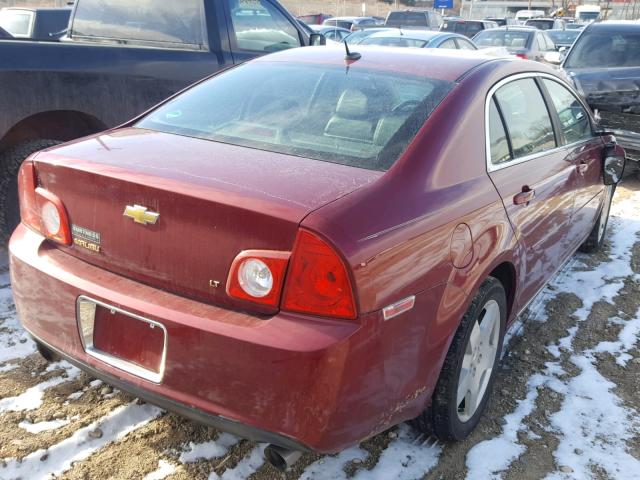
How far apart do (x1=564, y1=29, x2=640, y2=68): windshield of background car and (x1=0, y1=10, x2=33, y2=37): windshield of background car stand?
679 centimetres

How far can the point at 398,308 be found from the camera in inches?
85.7

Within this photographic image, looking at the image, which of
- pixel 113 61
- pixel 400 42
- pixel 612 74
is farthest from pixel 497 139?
pixel 400 42

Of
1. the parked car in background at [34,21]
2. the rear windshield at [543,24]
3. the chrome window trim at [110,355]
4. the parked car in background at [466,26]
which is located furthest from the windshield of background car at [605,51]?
the rear windshield at [543,24]

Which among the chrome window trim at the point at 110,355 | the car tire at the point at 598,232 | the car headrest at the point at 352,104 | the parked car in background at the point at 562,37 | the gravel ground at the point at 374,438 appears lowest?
the gravel ground at the point at 374,438

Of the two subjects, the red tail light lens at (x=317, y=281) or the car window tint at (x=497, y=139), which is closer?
the red tail light lens at (x=317, y=281)

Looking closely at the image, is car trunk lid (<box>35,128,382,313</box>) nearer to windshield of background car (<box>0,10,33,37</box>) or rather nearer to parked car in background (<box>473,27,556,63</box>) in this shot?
windshield of background car (<box>0,10,33,37</box>)

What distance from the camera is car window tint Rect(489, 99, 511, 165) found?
2.89 metres

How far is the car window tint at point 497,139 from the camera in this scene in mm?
2887

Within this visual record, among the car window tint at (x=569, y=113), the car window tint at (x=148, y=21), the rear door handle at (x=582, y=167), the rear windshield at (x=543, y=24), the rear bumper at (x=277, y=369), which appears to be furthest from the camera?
the rear windshield at (x=543, y=24)

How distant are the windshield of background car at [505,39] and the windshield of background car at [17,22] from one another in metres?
10.9

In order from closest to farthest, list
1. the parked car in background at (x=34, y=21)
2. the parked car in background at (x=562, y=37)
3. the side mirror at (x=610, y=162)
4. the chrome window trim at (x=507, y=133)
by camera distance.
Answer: the chrome window trim at (x=507, y=133) → the side mirror at (x=610, y=162) → the parked car in background at (x=34, y=21) → the parked car in background at (x=562, y=37)

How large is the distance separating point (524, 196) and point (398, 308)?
118cm

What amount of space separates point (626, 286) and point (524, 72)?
6.96 feet

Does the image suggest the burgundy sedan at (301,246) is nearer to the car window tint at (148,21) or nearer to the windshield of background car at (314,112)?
the windshield of background car at (314,112)
